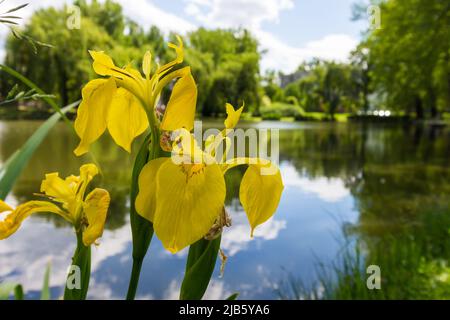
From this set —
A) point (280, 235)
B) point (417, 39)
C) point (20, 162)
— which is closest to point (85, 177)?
point (20, 162)

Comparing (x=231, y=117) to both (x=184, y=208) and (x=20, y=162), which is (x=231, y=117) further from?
(x=20, y=162)

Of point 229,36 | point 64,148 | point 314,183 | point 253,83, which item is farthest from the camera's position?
point 229,36

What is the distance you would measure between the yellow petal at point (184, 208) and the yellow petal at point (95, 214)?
7 centimetres

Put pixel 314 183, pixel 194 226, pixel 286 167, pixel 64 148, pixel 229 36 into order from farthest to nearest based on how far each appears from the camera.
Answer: pixel 229 36 → pixel 64 148 → pixel 286 167 → pixel 314 183 → pixel 194 226

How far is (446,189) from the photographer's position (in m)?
5.52

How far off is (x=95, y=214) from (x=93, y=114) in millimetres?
79

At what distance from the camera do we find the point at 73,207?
365 millimetres

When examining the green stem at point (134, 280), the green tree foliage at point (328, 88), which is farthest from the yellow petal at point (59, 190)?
the green tree foliage at point (328, 88)

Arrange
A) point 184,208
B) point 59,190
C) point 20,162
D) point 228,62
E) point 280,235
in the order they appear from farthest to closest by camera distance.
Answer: point 228,62, point 280,235, point 20,162, point 59,190, point 184,208

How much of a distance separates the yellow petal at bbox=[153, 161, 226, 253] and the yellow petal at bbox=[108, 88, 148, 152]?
0.25 feet

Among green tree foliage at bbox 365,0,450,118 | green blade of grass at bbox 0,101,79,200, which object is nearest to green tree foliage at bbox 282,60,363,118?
green tree foliage at bbox 365,0,450,118
